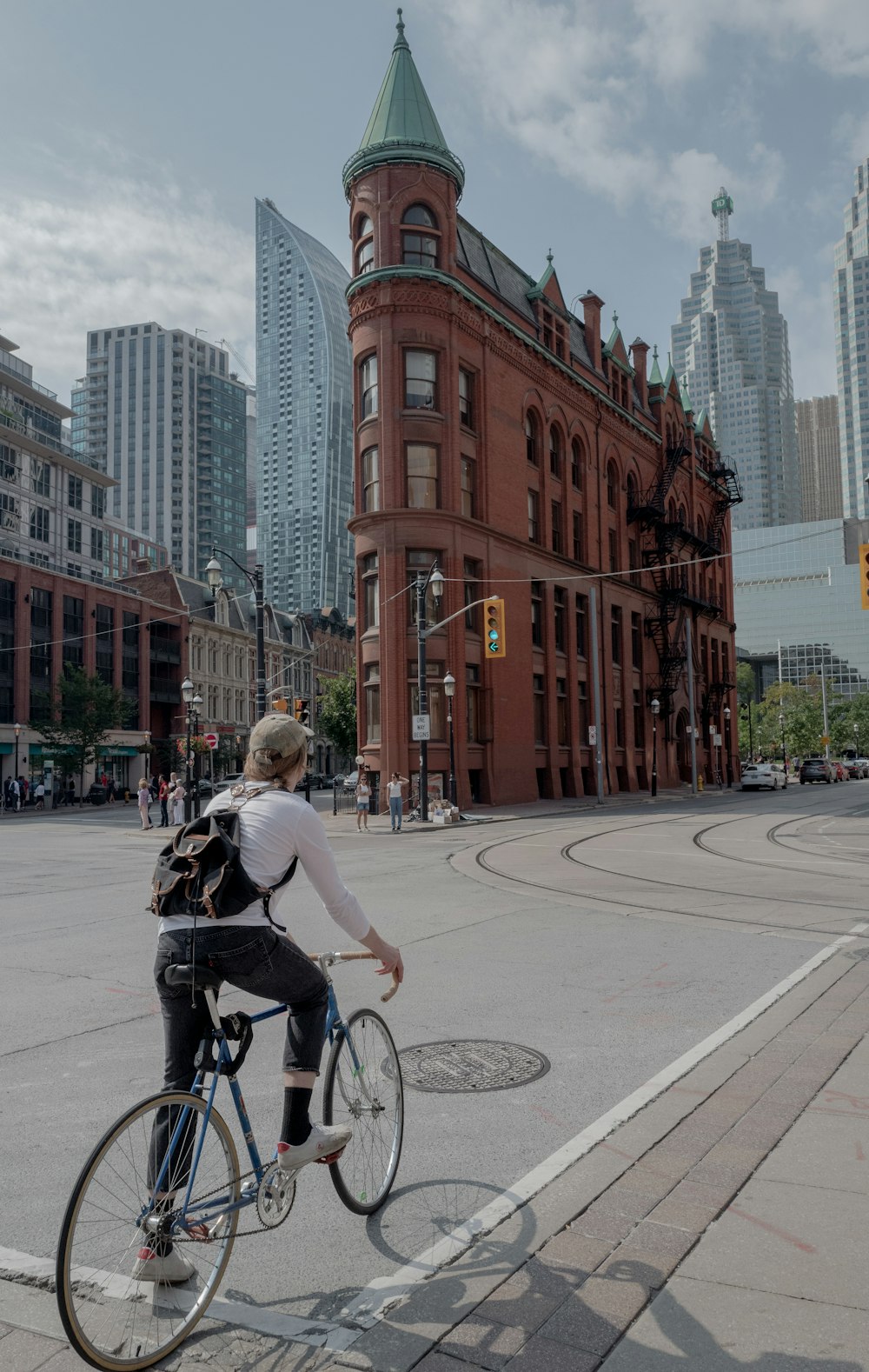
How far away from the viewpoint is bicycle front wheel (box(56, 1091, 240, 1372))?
2947 mm

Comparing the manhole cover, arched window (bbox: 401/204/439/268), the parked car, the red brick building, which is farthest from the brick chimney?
the manhole cover

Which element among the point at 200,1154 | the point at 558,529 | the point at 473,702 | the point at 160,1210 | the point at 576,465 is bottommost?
the point at 160,1210

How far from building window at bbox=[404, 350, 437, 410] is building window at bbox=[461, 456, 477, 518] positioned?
2774mm

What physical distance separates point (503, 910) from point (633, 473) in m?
47.7

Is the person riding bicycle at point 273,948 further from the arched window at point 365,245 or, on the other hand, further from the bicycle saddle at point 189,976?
the arched window at point 365,245

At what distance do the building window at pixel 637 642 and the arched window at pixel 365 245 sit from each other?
24705 mm

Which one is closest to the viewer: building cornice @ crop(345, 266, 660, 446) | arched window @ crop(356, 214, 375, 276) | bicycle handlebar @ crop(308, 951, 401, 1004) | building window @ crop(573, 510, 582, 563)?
bicycle handlebar @ crop(308, 951, 401, 1004)

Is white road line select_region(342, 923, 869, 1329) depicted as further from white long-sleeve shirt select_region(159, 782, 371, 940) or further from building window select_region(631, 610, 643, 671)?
building window select_region(631, 610, 643, 671)

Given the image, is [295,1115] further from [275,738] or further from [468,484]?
[468,484]

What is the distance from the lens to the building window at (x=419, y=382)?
126ft

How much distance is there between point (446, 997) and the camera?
7.73 meters

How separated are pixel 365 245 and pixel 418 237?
2.23 meters

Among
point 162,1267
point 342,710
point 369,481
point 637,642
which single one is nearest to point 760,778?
point 637,642

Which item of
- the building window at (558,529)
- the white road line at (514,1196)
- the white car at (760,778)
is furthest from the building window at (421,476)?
the white road line at (514,1196)
